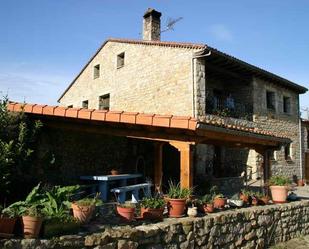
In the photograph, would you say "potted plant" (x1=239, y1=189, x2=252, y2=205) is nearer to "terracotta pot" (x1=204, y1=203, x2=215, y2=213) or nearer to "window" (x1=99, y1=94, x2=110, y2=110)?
"terracotta pot" (x1=204, y1=203, x2=215, y2=213)

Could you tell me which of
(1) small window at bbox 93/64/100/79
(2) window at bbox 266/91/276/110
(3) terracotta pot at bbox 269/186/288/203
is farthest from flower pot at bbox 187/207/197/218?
(1) small window at bbox 93/64/100/79

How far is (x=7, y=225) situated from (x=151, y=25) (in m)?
13.4

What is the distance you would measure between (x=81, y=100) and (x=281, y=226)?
13.7m

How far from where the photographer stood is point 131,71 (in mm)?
15961

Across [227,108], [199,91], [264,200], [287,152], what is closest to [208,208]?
[264,200]

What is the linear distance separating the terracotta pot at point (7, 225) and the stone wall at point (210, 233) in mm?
196

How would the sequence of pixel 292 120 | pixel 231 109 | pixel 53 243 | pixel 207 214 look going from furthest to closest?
1. pixel 292 120
2. pixel 231 109
3. pixel 207 214
4. pixel 53 243

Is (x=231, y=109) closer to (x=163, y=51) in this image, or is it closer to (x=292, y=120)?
(x=163, y=51)

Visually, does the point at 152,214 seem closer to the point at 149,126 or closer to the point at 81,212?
the point at 81,212

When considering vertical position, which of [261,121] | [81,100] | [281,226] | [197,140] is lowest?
[281,226]

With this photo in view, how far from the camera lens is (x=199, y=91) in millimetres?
12930

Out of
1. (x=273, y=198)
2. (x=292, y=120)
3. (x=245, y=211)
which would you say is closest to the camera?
(x=245, y=211)

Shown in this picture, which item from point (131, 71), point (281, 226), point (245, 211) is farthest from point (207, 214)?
point (131, 71)

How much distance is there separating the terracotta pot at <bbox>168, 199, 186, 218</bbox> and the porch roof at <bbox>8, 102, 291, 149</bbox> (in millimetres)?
1225
